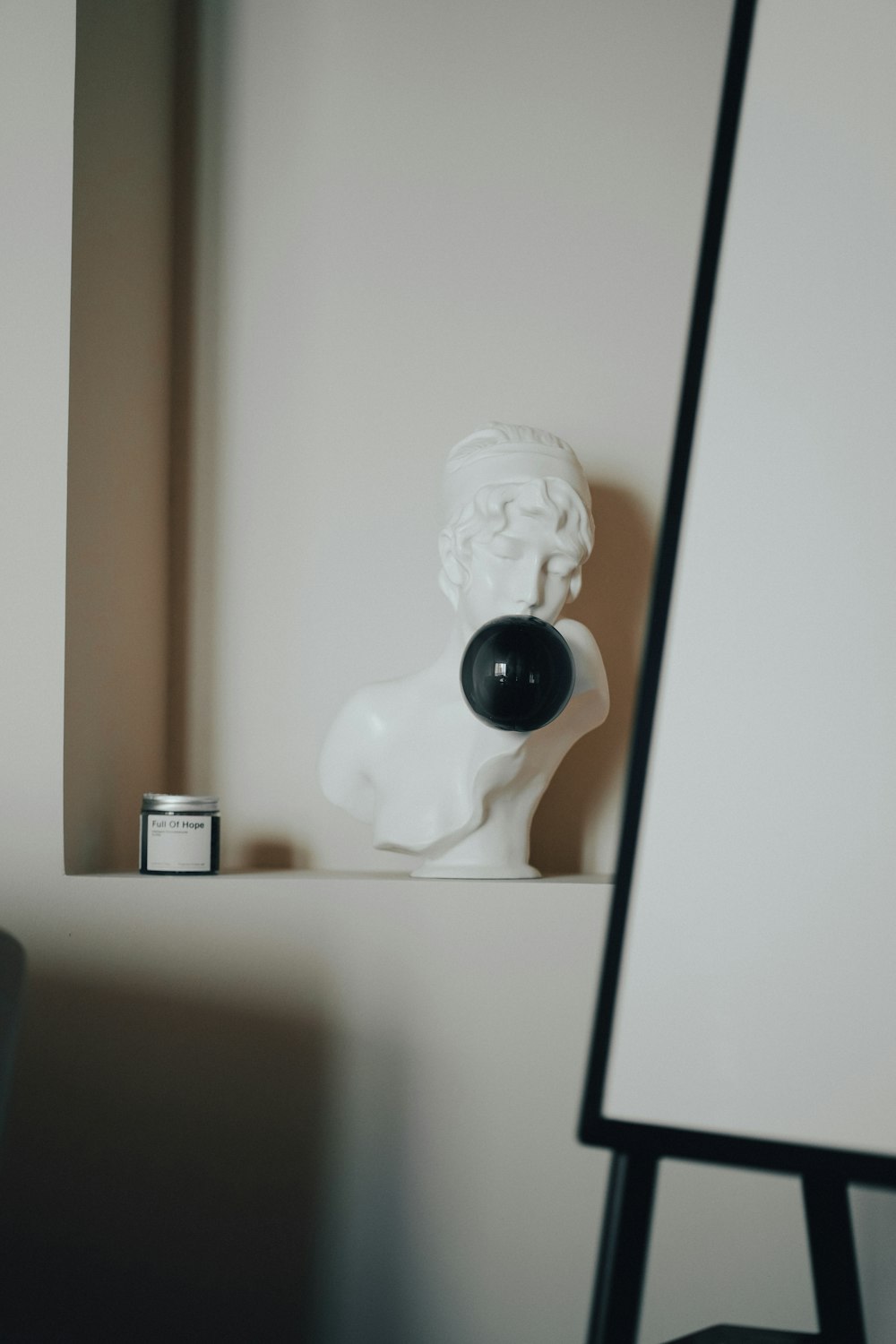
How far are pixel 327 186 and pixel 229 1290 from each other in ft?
4.73

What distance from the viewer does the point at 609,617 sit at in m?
1.59

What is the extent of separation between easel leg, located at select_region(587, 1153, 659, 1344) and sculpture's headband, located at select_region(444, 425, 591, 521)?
2.88ft

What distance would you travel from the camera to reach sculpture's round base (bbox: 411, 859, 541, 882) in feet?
4.12

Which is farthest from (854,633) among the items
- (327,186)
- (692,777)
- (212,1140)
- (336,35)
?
(336,35)

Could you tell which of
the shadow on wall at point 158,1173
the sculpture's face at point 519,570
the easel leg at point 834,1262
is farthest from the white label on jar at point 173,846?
the easel leg at point 834,1262

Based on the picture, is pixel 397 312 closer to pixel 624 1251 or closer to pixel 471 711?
pixel 471 711

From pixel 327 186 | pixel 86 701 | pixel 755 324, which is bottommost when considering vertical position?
pixel 86 701

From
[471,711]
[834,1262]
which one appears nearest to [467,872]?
[471,711]

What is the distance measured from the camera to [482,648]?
1219mm

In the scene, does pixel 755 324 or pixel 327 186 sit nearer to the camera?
pixel 755 324

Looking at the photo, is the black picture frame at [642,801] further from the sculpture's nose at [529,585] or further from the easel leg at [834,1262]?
the sculpture's nose at [529,585]

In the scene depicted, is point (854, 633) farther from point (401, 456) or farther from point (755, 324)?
point (401, 456)

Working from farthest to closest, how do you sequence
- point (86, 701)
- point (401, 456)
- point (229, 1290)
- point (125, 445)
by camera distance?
point (401, 456)
point (125, 445)
point (86, 701)
point (229, 1290)

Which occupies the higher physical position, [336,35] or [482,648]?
[336,35]
